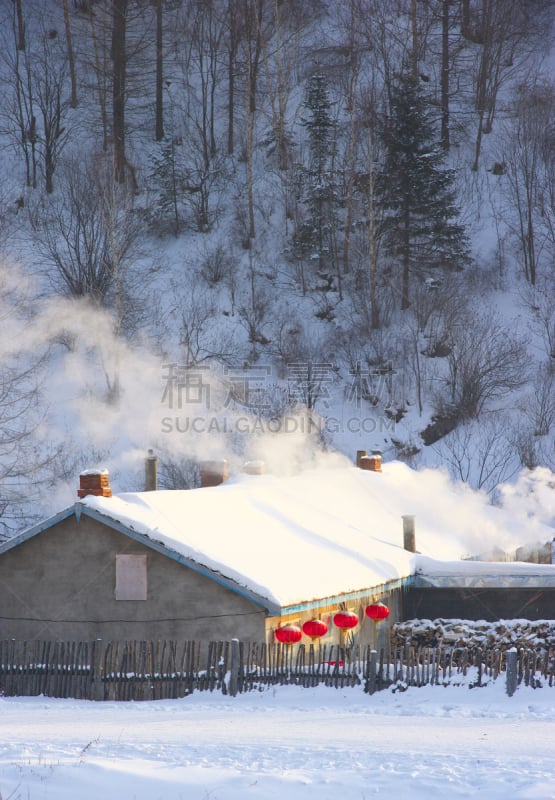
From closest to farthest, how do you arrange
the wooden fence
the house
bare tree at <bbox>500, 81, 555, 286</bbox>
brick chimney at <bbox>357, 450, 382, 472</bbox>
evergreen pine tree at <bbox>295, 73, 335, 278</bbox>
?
the wooden fence → the house → brick chimney at <bbox>357, 450, 382, 472</bbox> → bare tree at <bbox>500, 81, 555, 286</bbox> → evergreen pine tree at <bbox>295, 73, 335, 278</bbox>

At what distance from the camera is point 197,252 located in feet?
184

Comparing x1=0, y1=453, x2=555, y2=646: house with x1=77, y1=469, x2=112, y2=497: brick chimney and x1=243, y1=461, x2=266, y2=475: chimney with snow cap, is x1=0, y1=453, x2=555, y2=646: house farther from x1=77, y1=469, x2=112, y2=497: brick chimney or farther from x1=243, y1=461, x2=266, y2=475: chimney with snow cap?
x1=243, y1=461, x2=266, y2=475: chimney with snow cap

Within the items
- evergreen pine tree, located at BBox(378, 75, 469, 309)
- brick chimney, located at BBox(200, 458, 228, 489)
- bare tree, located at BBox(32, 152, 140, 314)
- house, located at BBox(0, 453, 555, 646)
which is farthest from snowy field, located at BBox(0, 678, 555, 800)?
evergreen pine tree, located at BBox(378, 75, 469, 309)

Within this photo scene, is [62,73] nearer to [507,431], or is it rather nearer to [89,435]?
[89,435]

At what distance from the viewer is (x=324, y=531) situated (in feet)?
83.5

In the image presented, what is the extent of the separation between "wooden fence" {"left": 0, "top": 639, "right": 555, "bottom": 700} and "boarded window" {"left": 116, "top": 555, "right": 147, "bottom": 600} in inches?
70.1

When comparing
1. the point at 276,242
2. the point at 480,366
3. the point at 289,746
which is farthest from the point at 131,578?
the point at 276,242

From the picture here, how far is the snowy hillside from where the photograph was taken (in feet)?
147

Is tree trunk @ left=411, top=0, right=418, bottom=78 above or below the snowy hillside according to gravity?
above

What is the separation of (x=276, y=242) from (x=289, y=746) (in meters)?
47.2

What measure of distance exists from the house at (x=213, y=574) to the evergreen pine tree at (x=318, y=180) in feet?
102

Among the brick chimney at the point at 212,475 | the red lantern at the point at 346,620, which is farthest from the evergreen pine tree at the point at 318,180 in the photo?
the red lantern at the point at 346,620

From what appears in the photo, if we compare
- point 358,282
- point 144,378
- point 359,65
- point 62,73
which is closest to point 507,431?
point 358,282

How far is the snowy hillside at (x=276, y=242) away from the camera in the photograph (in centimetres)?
4491
